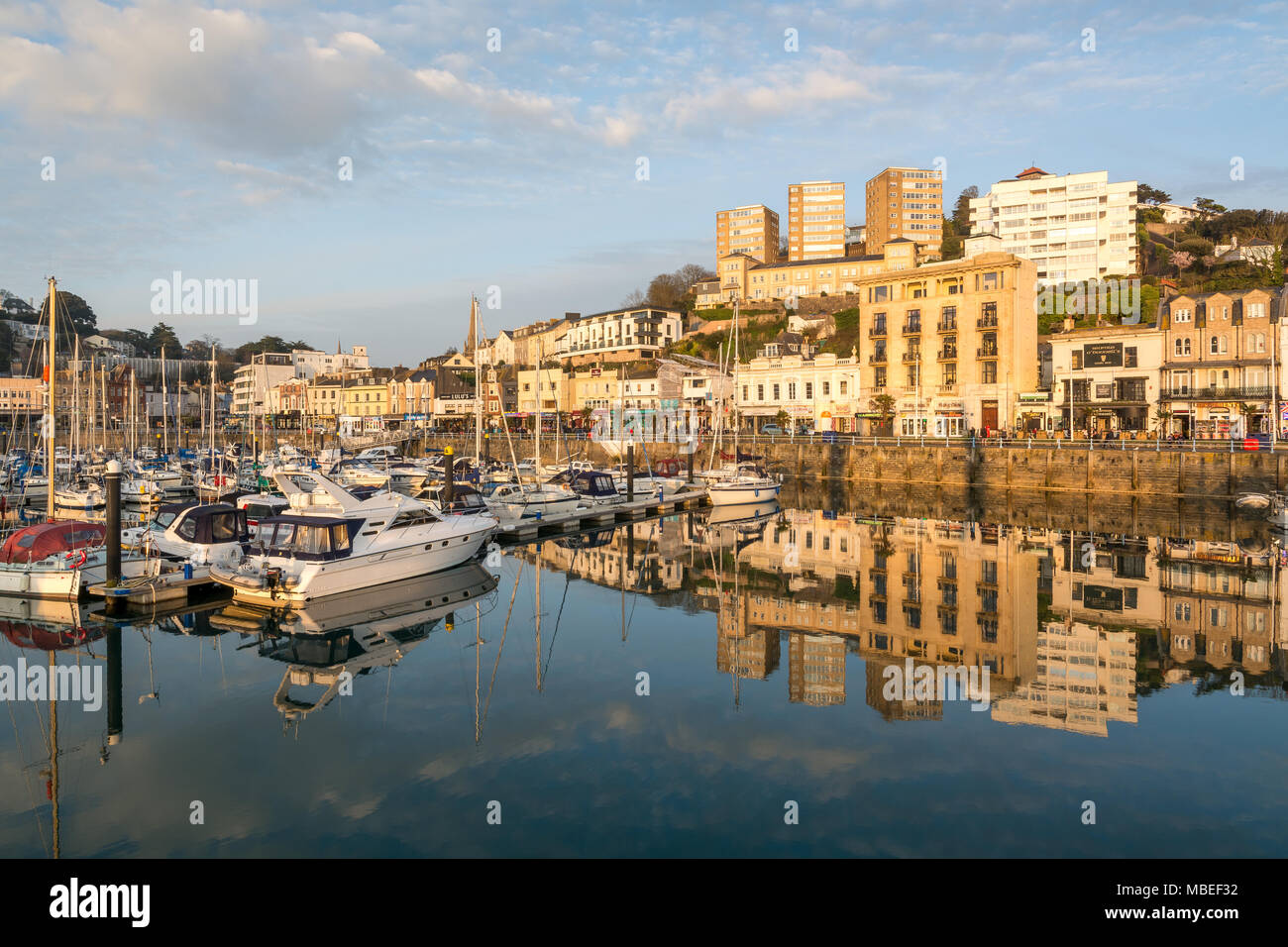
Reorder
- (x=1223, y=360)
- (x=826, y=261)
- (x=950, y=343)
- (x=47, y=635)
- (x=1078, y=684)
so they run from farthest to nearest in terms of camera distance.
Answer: (x=826, y=261)
(x=950, y=343)
(x=1223, y=360)
(x=47, y=635)
(x=1078, y=684)

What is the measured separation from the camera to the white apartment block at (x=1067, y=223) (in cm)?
9525

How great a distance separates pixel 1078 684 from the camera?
52.9 feet

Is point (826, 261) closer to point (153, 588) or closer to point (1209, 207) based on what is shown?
point (1209, 207)

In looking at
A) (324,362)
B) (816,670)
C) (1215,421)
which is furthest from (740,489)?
(324,362)

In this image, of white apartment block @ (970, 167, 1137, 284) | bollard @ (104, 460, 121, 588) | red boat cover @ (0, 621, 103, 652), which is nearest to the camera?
red boat cover @ (0, 621, 103, 652)

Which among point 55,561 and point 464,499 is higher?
point 464,499

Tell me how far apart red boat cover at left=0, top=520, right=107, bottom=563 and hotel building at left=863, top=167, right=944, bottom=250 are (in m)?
121

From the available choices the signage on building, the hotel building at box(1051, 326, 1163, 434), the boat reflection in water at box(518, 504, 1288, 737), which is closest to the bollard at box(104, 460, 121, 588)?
the boat reflection in water at box(518, 504, 1288, 737)

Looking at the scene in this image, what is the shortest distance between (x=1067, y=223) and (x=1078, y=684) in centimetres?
9821

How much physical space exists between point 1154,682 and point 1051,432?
149 ft

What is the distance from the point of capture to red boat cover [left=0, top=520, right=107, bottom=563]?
75.3 feet

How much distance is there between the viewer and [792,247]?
137000 mm

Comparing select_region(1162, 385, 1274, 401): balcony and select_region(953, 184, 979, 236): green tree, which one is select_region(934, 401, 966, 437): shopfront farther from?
select_region(953, 184, 979, 236): green tree
